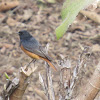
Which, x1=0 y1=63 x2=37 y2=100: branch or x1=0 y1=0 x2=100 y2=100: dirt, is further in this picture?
x1=0 y1=0 x2=100 y2=100: dirt

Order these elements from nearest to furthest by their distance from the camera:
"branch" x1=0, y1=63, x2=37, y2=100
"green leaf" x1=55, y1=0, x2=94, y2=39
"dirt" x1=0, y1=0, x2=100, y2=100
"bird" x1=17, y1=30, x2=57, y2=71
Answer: "green leaf" x1=55, y1=0, x2=94, y2=39
"branch" x1=0, y1=63, x2=37, y2=100
"bird" x1=17, y1=30, x2=57, y2=71
"dirt" x1=0, y1=0, x2=100, y2=100

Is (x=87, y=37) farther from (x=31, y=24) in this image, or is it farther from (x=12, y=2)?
(x=12, y=2)

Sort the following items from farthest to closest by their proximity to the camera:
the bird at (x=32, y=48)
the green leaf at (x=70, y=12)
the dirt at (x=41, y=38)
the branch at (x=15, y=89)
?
1. the dirt at (x=41, y=38)
2. the bird at (x=32, y=48)
3. the branch at (x=15, y=89)
4. the green leaf at (x=70, y=12)

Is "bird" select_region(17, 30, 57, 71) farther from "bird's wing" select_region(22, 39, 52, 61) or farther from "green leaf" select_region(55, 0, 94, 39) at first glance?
"green leaf" select_region(55, 0, 94, 39)

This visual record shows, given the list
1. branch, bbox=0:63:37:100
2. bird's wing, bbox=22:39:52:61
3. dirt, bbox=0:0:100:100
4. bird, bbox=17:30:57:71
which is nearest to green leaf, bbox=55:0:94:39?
branch, bbox=0:63:37:100

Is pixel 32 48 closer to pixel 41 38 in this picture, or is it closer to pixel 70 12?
pixel 41 38

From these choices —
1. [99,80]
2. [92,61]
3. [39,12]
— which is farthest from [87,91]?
[39,12]

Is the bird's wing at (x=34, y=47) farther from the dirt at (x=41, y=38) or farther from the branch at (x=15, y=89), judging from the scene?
the branch at (x=15, y=89)

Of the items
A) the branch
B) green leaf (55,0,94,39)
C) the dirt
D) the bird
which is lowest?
the dirt

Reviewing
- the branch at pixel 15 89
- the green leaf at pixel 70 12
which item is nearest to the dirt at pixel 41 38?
the branch at pixel 15 89
